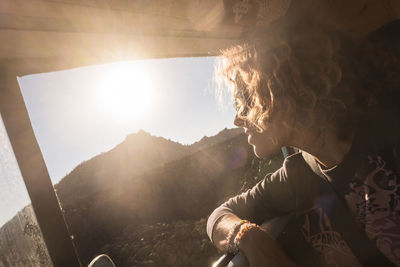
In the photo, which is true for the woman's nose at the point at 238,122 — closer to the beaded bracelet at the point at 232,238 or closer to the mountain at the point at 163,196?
the beaded bracelet at the point at 232,238

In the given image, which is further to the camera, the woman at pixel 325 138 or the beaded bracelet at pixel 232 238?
the beaded bracelet at pixel 232 238

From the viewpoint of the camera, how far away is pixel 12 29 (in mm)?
1312

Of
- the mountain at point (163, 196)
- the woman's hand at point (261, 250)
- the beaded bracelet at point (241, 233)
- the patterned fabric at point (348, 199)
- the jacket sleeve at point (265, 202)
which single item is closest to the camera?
the patterned fabric at point (348, 199)

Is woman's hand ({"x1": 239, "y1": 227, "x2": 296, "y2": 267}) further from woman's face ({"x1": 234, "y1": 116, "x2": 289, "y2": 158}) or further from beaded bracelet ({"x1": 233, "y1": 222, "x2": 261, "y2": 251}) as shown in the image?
woman's face ({"x1": 234, "y1": 116, "x2": 289, "y2": 158})

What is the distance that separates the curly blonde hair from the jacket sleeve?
0.37 metres

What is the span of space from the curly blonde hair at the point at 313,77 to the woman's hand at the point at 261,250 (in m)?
0.59

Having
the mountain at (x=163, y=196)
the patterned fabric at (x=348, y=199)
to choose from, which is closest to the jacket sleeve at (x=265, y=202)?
the patterned fabric at (x=348, y=199)

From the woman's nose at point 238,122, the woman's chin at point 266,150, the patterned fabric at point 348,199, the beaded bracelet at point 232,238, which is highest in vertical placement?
the woman's nose at point 238,122

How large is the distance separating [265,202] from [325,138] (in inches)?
22.8

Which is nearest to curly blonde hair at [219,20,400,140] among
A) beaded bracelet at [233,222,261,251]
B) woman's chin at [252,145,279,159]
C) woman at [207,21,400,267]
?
woman at [207,21,400,267]

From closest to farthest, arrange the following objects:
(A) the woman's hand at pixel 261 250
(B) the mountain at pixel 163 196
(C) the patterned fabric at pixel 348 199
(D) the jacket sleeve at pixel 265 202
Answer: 1. (C) the patterned fabric at pixel 348 199
2. (A) the woman's hand at pixel 261 250
3. (D) the jacket sleeve at pixel 265 202
4. (B) the mountain at pixel 163 196

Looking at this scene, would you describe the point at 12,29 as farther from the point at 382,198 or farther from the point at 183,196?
the point at 183,196

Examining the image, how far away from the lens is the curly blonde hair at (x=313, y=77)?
1092 mm

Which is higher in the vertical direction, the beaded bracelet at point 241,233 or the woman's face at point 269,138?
the woman's face at point 269,138
